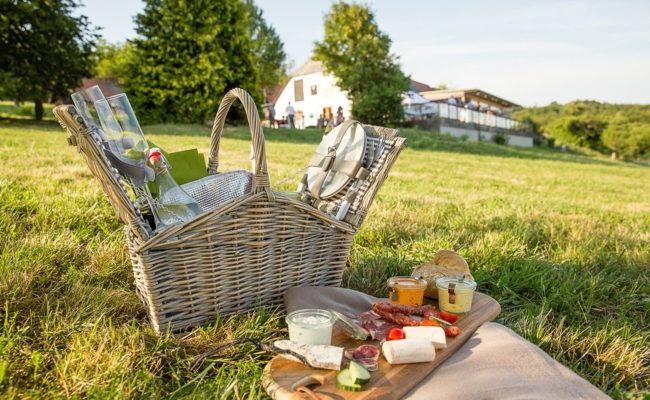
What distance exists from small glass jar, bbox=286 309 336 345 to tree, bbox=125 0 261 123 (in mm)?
17919

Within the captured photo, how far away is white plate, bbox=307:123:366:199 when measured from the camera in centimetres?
222

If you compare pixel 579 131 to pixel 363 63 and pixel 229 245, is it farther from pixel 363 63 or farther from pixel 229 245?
pixel 229 245

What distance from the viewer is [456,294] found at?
1.87 meters

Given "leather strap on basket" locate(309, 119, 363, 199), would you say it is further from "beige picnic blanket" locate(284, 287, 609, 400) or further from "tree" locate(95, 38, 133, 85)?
"tree" locate(95, 38, 133, 85)

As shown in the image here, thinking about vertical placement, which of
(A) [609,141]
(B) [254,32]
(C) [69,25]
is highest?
(B) [254,32]

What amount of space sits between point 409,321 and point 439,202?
288cm

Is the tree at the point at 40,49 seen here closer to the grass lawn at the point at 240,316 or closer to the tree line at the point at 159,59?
the tree line at the point at 159,59

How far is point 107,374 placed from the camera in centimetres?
138

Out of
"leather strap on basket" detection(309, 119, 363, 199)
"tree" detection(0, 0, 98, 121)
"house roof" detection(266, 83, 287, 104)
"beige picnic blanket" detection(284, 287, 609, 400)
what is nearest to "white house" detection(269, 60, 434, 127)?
"house roof" detection(266, 83, 287, 104)

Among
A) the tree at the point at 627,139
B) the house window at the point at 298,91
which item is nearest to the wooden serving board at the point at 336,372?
the house window at the point at 298,91

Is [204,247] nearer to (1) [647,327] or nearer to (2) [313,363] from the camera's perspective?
(2) [313,363]

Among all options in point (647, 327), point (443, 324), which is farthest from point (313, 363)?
point (647, 327)

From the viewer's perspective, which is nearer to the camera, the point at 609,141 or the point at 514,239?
the point at 514,239

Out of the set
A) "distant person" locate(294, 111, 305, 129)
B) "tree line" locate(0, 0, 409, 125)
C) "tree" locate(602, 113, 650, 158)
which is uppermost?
"tree line" locate(0, 0, 409, 125)
